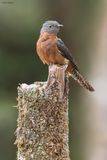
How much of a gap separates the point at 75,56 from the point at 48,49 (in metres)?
10.7

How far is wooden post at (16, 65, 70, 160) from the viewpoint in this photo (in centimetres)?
625

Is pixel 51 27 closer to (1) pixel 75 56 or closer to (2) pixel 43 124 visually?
(2) pixel 43 124

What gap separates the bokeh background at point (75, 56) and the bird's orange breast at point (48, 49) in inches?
242

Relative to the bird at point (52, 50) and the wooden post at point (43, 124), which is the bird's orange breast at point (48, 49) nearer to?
the bird at point (52, 50)

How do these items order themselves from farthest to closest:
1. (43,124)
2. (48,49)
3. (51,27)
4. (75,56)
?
1. (75,56)
2. (51,27)
3. (48,49)
4. (43,124)

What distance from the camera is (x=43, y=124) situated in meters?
6.25

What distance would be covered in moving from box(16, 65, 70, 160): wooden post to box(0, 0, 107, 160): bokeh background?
10.2 metres

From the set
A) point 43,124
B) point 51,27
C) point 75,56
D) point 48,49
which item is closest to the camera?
point 43,124

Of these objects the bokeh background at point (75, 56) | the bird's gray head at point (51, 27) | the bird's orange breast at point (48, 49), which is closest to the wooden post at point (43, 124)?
the bird's orange breast at point (48, 49)

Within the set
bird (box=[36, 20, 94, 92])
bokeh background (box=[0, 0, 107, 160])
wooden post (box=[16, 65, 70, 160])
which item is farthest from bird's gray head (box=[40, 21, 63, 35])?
bokeh background (box=[0, 0, 107, 160])

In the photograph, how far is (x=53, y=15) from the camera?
2038 centimetres

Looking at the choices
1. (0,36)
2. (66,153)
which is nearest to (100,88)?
(0,36)

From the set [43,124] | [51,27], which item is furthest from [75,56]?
[43,124]

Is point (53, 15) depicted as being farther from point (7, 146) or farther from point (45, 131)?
point (45, 131)
